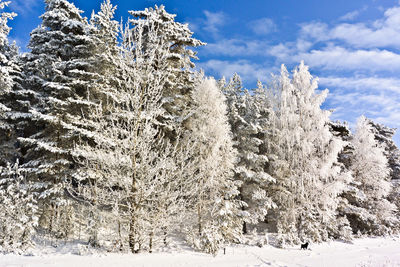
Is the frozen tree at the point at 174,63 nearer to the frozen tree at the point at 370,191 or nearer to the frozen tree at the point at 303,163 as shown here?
the frozen tree at the point at 303,163

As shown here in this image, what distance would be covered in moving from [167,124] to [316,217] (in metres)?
12.8

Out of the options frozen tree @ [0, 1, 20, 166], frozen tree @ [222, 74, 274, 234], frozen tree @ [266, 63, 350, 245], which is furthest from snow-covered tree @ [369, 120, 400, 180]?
frozen tree @ [0, 1, 20, 166]

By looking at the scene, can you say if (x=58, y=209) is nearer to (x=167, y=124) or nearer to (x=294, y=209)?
(x=167, y=124)

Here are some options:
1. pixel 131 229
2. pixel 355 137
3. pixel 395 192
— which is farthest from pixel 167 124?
pixel 395 192

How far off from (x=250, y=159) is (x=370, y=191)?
14.4 meters

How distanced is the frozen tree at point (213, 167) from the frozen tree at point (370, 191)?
1358 centimetres

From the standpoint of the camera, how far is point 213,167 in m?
13.9

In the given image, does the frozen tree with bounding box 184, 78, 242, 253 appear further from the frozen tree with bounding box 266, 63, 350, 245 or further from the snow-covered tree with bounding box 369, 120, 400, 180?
the snow-covered tree with bounding box 369, 120, 400, 180

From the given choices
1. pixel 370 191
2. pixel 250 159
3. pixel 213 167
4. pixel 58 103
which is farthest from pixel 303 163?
pixel 58 103

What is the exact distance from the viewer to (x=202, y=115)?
15289 mm

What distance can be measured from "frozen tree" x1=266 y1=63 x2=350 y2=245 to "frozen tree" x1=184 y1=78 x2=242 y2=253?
406 centimetres

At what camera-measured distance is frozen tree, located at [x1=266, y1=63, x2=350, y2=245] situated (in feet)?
54.4

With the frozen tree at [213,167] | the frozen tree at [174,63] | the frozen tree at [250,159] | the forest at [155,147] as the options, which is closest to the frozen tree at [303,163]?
the forest at [155,147]

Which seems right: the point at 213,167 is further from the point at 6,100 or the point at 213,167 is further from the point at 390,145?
the point at 390,145
